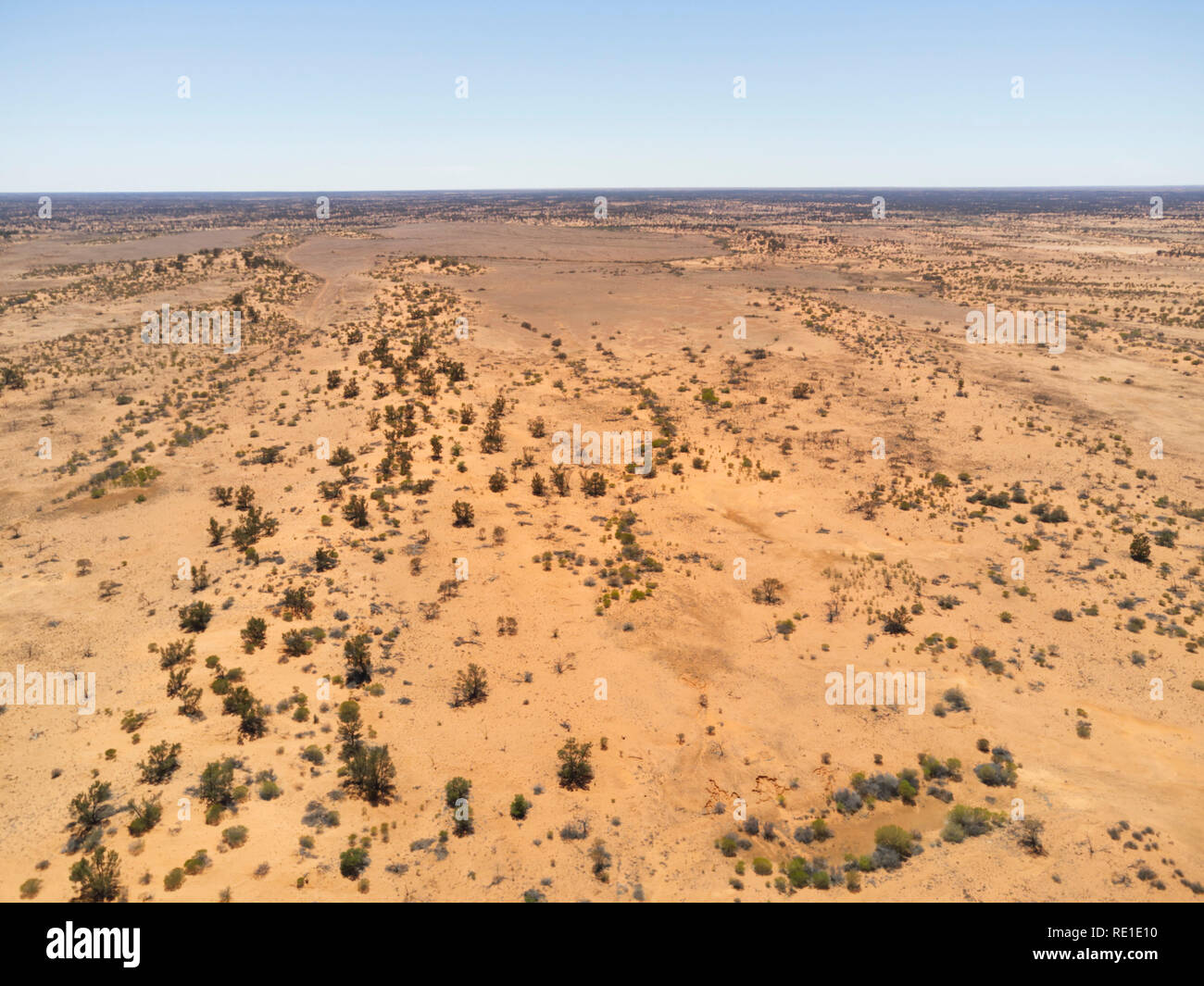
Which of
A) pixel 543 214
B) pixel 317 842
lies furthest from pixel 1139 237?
pixel 317 842

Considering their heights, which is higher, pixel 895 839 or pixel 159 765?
pixel 159 765

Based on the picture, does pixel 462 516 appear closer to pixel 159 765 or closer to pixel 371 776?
pixel 371 776

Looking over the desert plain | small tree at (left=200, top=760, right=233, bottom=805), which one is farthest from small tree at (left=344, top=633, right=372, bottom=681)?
small tree at (left=200, top=760, right=233, bottom=805)

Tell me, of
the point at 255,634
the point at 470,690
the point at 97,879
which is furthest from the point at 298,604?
the point at 97,879

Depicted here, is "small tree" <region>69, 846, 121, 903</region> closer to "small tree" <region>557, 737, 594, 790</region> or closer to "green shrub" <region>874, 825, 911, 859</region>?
"small tree" <region>557, 737, 594, 790</region>

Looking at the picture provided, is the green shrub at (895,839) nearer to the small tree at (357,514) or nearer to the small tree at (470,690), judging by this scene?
the small tree at (470,690)

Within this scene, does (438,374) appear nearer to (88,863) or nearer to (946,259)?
(88,863)
